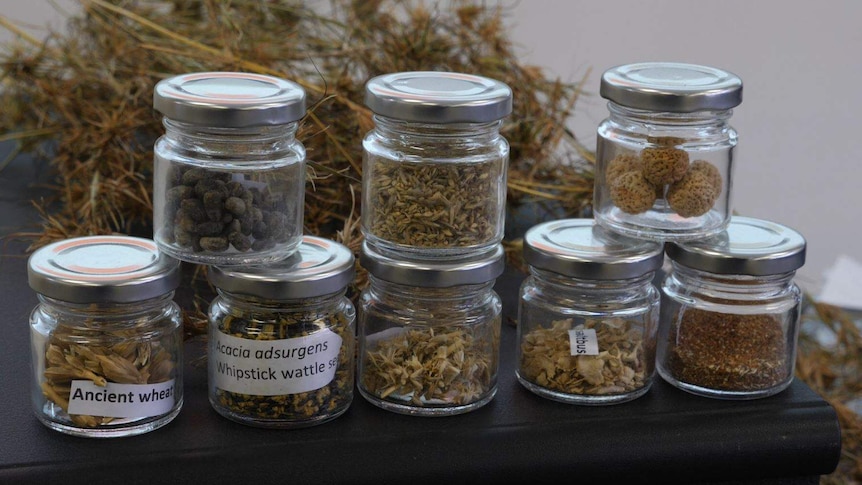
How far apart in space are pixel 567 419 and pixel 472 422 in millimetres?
83

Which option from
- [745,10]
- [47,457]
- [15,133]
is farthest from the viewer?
[745,10]

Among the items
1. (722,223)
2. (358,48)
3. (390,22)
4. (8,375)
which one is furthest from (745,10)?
(8,375)

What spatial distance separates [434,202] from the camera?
33.0 inches

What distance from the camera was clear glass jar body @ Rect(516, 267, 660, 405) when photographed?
90 centimetres

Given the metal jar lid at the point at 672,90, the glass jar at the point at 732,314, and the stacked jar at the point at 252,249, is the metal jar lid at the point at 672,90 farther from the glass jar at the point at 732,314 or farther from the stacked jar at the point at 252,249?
the stacked jar at the point at 252,249

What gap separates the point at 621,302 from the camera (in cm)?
91

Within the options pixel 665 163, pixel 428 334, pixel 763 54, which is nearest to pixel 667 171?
pixel 665 163

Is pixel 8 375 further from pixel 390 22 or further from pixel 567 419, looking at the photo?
pixel 390 22

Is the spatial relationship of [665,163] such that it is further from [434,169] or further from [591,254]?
[434,169]

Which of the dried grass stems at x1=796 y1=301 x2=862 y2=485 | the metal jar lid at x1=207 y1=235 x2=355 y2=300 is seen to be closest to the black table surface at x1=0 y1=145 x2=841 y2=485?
the metal jar lid at x1=207 y1=235 x2=355 y2=300

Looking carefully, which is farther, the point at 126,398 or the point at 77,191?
the point at 77,191

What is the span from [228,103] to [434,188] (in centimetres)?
18

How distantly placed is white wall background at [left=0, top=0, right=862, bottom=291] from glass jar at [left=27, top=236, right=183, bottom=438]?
147 cm

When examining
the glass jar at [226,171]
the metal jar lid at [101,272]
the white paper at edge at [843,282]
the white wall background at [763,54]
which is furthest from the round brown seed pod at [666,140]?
the white paper at edge at [843,282]
